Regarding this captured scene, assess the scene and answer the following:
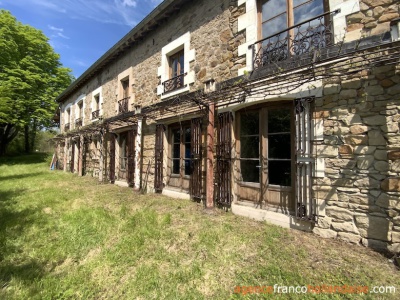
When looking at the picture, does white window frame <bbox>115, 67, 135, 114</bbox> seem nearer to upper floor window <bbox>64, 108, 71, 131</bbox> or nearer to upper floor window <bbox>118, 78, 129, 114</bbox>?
upper floor window <bbox>118, 78, 129, 114</bbox>

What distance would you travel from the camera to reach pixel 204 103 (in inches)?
183

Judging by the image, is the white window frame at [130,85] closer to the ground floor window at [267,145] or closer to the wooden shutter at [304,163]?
the ground floor window at [267,145]

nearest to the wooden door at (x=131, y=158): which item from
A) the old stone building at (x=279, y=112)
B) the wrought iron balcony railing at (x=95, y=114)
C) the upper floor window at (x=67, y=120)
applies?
the old stone building at (x=279, y=112)

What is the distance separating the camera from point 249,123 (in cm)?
434

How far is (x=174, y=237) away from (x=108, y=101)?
25.5 feet

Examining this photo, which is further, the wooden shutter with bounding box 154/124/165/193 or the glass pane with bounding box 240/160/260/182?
the wooden shutter with bounding box 154/124/165/193

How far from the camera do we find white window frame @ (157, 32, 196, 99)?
547 cm

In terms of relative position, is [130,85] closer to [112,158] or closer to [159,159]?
[112,158]

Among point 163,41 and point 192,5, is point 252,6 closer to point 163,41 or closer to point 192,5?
point 192,5

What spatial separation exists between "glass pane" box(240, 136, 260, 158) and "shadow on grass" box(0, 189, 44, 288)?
12.4ft

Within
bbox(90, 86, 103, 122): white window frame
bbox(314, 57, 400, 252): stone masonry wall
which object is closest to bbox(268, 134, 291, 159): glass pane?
bbox(314, 57, 400, 252): stone masonry wall

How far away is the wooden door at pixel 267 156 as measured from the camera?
376 centimetres

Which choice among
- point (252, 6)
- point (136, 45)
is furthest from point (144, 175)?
point (252, 6)

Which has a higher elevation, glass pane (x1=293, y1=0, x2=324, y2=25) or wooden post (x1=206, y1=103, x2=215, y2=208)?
glass pane (x1=293, y1=0, x2=324, y2=25)
